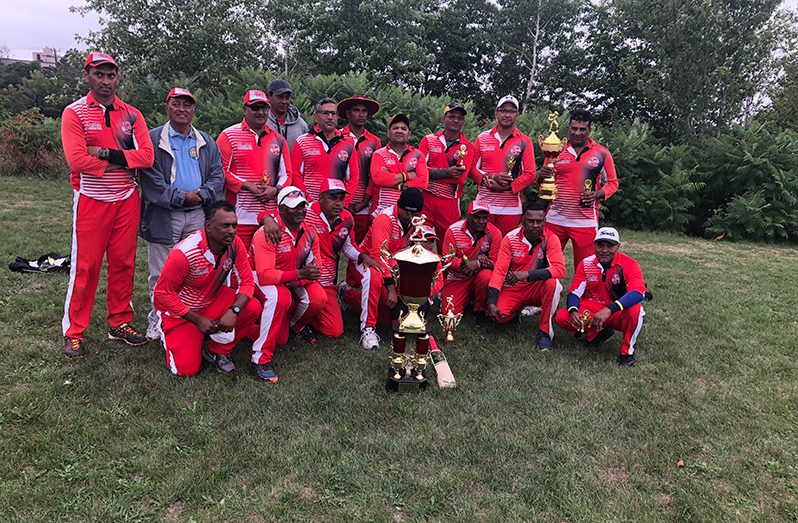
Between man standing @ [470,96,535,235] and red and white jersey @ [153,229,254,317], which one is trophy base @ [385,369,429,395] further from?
man standing @ [470,96,535,235]

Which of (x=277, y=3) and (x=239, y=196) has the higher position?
(x=277, y=3)

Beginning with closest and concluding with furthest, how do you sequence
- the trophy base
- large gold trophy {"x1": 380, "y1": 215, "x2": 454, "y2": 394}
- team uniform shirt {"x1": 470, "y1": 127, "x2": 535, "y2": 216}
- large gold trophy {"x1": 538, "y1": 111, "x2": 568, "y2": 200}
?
large gold trophy {"x1": 380, "y1": 215, "x2": 454, "y2": 394}
the trophy base
large gold trophy {"x1": 538, "y1": 111, "x2": 568, "y2": 200}
team uniform shirt {"x1": 470, "y1": 127, "x2": 535, "y2": 216}

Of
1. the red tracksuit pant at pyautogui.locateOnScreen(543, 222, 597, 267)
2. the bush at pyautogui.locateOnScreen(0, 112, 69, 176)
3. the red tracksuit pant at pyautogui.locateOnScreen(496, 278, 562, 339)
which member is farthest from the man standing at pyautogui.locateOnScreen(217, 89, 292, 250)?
the bush at pyautogui.locateOnScreen(0, 112, 69, 176)

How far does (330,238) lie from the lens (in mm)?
5207

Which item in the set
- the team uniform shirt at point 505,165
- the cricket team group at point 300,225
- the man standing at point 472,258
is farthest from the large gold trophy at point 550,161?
the man standing at point 472,258

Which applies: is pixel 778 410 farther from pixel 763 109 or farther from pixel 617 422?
pixel 763 109

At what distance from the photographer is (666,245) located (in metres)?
10.7

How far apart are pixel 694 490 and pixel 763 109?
19599 millimetres

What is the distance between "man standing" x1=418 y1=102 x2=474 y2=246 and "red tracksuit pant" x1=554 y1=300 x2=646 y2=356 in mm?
1788

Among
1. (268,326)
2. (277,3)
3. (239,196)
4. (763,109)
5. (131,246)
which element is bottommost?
(268,326)

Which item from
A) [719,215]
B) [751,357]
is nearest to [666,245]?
[719,215]

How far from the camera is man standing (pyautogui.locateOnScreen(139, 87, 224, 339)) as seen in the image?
172 inches

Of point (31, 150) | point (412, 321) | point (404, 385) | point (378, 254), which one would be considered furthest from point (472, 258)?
point (31, 150)

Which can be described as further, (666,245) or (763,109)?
(763,109)
